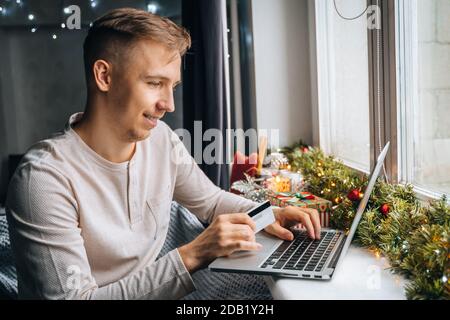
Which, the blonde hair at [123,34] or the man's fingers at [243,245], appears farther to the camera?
the blonde hair at [123,34]

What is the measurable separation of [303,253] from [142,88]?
546 mm

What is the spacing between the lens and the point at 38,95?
124 inches

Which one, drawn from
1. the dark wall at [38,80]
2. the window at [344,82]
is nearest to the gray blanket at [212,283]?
the window at [344,82]

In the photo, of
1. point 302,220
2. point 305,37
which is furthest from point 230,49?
point 302,220

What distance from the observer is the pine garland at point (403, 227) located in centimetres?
81

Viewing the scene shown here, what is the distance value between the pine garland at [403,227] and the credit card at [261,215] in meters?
0.25

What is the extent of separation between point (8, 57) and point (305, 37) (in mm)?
1950

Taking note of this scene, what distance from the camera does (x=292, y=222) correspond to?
3.93 feet

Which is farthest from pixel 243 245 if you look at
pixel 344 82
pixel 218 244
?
pixel 344 82

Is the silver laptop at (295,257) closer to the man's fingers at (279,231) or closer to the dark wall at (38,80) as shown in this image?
the man's fingers at (279,231)

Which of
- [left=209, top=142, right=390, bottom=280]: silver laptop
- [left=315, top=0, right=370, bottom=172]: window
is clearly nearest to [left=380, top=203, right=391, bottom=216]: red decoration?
[left=209, top=142, right=390, bottom=280]: silver laptop

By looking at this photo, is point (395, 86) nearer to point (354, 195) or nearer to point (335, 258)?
point (354, 195)

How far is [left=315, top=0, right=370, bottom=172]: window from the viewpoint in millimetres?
1830
